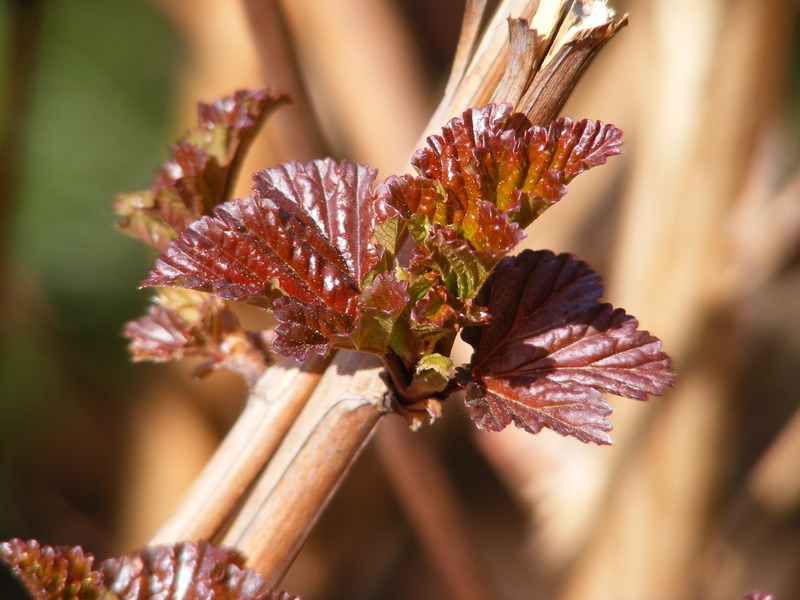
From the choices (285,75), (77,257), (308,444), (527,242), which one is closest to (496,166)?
(308,444)

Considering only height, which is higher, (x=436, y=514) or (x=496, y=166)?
(x=496, y=166)

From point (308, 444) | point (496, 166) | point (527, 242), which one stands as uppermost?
point (527, 242)

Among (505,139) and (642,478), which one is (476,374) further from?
(642,478)

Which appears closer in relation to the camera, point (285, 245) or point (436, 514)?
point (285, 245)

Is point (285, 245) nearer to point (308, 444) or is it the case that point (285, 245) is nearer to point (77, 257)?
point (308, 444)

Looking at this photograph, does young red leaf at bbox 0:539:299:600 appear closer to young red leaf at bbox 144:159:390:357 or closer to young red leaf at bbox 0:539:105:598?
young red leaf at bbox 0:539:105:598

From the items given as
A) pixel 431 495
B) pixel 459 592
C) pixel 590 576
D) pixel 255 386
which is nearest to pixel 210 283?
pixel 255 386
